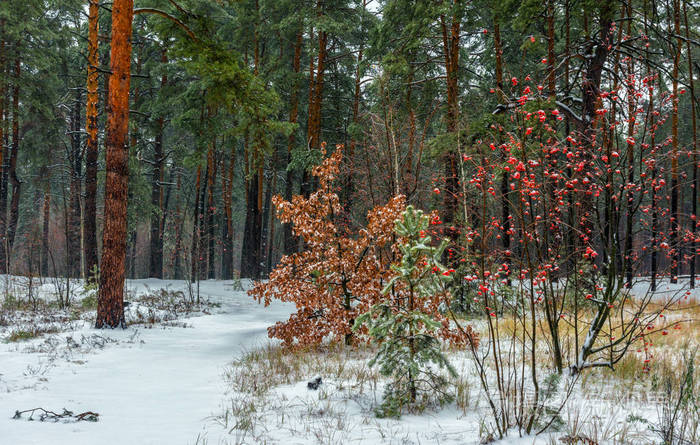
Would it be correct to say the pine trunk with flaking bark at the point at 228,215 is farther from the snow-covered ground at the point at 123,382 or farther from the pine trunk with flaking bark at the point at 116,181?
the snow-covered ground at the point at 123,382

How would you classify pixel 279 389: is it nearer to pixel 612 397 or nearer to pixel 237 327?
pixel 612 397

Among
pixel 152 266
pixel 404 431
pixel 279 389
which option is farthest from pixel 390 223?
pixel 152 266

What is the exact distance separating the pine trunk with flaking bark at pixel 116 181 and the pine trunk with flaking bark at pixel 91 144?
3.78 meters

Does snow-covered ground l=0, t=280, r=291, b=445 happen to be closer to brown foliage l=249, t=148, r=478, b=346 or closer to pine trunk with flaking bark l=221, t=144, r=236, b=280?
brown foliage l=249, t=148, r=478, b=346

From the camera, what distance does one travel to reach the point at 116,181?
308 inches

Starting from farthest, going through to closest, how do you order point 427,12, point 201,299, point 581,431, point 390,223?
point 201,299 → point 427,12 → point 390,223 → point 581,431

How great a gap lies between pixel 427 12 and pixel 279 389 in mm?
9490

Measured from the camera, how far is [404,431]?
3352 mm

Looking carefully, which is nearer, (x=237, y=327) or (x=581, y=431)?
(x=581, y=431)

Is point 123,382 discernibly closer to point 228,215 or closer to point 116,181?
point 116,181

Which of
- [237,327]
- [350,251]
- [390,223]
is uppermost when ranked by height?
[390,223]

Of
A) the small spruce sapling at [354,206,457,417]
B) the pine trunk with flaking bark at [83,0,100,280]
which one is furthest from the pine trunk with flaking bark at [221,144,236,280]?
the small spruce sapling at [354,206,457,417]

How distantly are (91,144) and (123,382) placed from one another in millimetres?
9511

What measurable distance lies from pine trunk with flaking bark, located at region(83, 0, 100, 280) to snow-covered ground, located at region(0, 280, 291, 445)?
5042 mm
